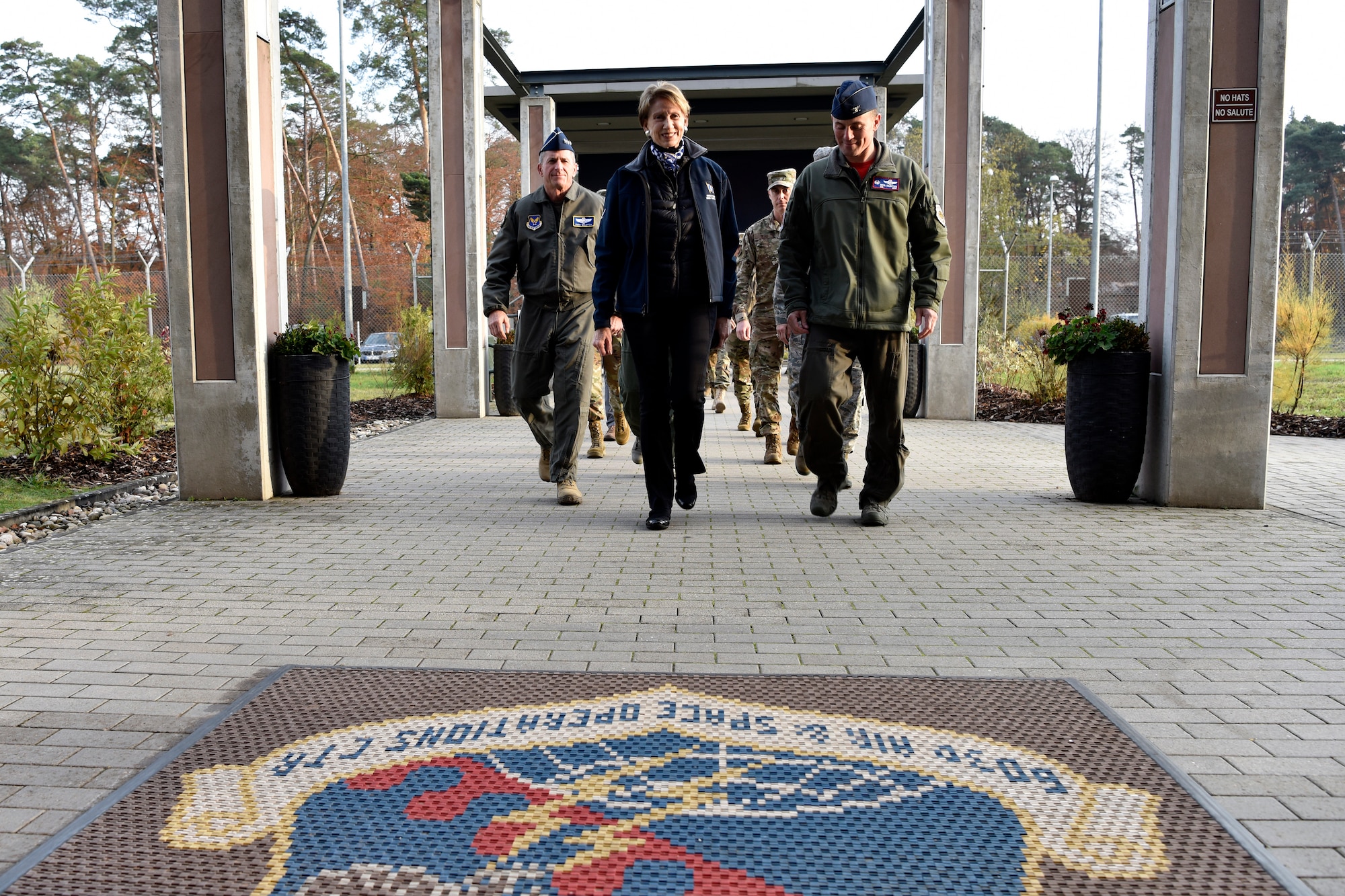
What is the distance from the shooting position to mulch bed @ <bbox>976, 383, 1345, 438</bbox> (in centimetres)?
1334

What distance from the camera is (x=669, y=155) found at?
638 centimetres

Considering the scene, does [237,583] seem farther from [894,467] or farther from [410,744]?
[894,467]

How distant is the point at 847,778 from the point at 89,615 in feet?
11.1

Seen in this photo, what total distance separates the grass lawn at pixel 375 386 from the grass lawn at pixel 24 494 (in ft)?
22.1

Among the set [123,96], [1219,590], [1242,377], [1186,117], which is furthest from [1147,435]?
[123,96]

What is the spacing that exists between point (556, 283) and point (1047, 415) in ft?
31.4

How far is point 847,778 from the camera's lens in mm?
2889

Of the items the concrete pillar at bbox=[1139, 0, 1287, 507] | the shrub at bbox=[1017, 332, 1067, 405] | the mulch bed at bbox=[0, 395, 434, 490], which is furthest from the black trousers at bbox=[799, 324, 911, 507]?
the shrub at bbox=[1017, 332, 1067, 405]

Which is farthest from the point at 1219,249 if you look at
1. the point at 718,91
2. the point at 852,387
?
the point at 718,91

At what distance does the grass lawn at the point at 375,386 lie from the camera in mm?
18719

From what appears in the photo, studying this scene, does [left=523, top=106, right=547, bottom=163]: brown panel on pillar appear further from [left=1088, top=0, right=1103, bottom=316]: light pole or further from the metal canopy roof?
[left=1088, top=0, right=1103, bottom=316]: light pole

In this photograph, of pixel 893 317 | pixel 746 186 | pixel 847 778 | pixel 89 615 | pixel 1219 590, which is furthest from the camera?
pixel 746 186

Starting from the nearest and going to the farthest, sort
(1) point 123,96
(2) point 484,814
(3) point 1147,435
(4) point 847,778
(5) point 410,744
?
(2) point 484,814
(4) point 847,778
(5) point 410,744
(3) point 1147,435
(1) point 123,96

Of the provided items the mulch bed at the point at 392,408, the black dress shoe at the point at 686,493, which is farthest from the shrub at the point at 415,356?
the black dress shoe at the point at 686,493
